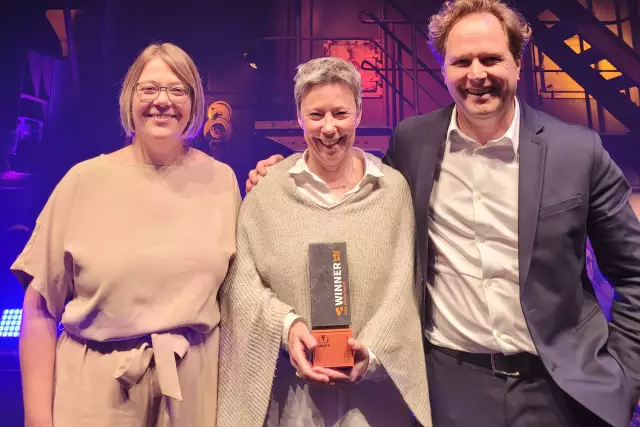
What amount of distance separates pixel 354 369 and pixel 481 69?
0.95m

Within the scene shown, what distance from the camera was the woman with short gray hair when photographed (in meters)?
1.43

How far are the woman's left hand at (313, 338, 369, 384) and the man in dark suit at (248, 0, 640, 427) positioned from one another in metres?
0.33

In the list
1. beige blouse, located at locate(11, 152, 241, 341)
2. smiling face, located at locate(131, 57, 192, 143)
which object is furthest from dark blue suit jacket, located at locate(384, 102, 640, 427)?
smiling face, located at locate(131, 57, 192, 143)

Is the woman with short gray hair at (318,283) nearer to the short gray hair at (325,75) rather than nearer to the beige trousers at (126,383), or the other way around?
the short gray hair at (325,75)

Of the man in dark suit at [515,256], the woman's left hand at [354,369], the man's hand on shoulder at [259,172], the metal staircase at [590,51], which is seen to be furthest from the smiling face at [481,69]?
the metal staircase at [590,51]

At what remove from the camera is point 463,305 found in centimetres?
150

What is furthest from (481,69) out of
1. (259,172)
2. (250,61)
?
(250,61)

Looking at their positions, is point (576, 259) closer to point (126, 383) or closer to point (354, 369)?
point (354, 369)

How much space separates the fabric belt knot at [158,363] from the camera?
1353 millimetres

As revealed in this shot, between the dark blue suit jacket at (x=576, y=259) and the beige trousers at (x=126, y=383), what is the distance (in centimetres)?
77

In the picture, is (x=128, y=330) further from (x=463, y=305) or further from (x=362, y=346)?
(x=463, y=305)

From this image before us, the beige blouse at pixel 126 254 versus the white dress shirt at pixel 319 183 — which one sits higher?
the white dress shirt at pixel 319 183

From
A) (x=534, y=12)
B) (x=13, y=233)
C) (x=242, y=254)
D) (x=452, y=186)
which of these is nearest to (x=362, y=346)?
(x=242, y=254)

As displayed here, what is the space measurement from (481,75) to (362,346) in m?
0.87
